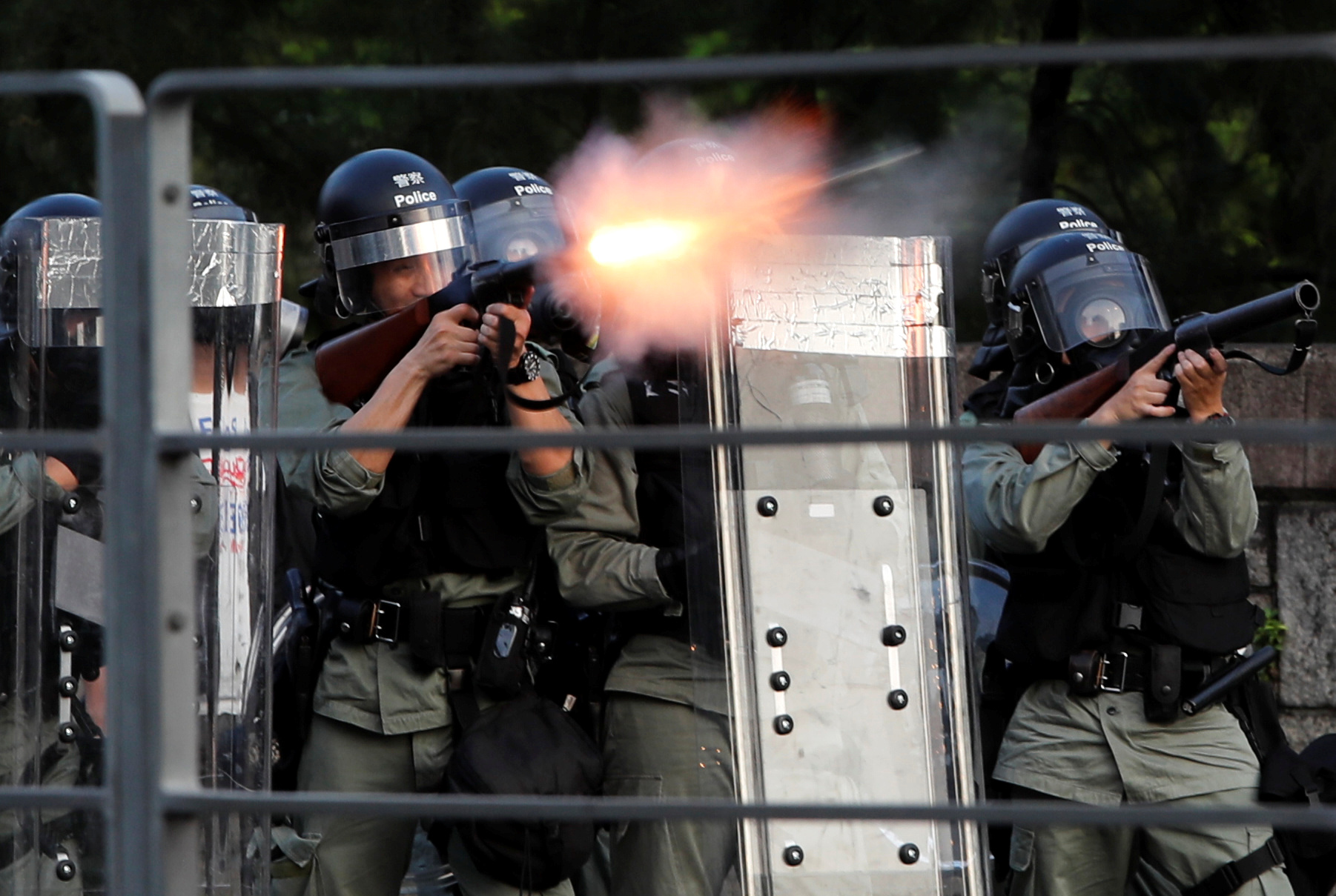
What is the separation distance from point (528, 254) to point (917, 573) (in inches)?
43.6

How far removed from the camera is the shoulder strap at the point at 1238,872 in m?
3.11

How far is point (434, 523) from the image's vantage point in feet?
10.5

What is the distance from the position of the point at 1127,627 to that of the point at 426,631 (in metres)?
1.38

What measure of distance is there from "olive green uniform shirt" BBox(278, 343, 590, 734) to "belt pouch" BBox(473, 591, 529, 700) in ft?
0.16

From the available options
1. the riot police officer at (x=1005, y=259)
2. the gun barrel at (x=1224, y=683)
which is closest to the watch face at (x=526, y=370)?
the riot police officer at (x=1005, y=259)

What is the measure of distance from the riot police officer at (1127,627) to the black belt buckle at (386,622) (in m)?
1.18

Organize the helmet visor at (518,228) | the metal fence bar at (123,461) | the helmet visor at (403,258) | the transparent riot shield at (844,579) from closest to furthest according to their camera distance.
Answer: the metal fence bar at (123,461), the transparent riot shield at (844,579), the helmet visor at (403,258), the helmet visor at (518,228)

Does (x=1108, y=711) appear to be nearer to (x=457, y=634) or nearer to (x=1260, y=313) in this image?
(x=1260, y=313)

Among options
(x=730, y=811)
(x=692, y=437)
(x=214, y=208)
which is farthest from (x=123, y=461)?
(x=214, y=208)

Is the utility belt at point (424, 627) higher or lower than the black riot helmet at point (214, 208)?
lower

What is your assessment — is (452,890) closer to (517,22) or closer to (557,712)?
(557,712)

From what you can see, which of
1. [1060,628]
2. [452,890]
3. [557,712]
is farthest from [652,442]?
[452,890]

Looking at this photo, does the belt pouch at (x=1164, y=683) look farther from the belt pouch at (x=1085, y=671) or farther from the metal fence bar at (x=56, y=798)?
the metal fence bar at (x=56, y=798)

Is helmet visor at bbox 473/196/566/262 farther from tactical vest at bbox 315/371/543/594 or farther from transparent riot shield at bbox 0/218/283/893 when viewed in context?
transparent riot shield at bbox 0/218/283/893
